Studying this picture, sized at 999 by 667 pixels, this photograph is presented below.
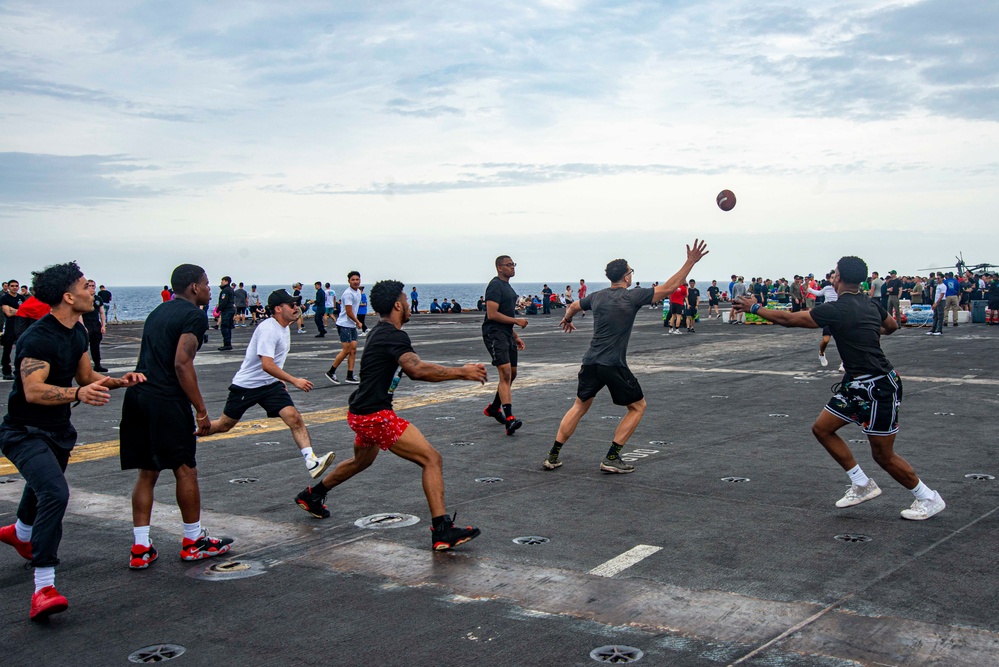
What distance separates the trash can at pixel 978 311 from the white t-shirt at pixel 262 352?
2966 centimetres

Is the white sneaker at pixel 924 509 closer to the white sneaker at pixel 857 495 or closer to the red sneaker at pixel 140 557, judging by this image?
the white sneaker at pixel 857 495

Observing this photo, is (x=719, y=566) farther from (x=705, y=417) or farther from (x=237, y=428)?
(x=237, y=428)

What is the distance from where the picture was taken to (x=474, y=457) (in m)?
8.70

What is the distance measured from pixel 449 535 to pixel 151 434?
6.45 feet

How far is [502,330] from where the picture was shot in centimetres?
1051

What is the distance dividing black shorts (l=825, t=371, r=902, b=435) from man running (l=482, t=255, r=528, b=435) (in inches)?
177

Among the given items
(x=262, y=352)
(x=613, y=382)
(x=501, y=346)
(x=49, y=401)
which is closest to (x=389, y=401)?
(x=49, y=401)

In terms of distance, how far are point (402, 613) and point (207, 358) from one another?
681 inches

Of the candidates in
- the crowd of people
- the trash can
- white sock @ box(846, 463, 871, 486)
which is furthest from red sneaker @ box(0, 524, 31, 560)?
the trash can

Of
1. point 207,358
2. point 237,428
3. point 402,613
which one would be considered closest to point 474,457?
point 237,428

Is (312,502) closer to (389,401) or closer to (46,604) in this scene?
(389,401)

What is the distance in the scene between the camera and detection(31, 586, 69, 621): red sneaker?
4.50m

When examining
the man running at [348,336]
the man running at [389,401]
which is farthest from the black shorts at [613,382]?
the man running at [348,336]

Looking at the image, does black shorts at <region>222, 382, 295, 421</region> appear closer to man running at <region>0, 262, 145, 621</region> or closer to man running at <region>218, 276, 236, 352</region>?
man running at <region>0, 262, 145, 621</region>
